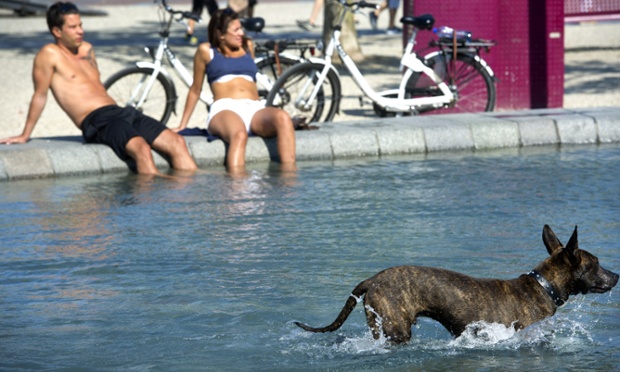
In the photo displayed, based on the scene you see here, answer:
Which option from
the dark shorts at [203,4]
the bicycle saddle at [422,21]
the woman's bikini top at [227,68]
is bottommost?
the woman's bikini top at [227,68]

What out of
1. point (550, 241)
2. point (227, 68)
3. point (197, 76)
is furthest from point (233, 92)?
point (550, 241)

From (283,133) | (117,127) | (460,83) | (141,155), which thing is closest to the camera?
(141,155)

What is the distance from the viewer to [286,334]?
5.25m

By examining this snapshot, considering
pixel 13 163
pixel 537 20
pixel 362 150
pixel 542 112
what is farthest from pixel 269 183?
pixel 537 20

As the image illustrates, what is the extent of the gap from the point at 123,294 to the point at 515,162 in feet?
15.1

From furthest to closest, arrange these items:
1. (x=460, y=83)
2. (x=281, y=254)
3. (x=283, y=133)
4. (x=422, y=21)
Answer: (x=460, y=83) < (x=422, y=21) < (x=283, y=133) < (x=281, y=254)

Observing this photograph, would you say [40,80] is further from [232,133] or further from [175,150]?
[232,133]

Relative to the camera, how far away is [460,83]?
11938mm

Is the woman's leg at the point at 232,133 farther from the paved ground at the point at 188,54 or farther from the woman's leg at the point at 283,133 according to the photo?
the paved ground at the point at 188,54

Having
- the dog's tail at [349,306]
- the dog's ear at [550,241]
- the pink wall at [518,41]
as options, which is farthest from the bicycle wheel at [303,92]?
the dog's tail at [349,306]

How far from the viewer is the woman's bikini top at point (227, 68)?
33.1 feet

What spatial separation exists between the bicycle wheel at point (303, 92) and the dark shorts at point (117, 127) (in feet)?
5.29

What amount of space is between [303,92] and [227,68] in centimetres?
131

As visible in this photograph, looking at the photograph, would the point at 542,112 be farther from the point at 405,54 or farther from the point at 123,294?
the point at 123,294
